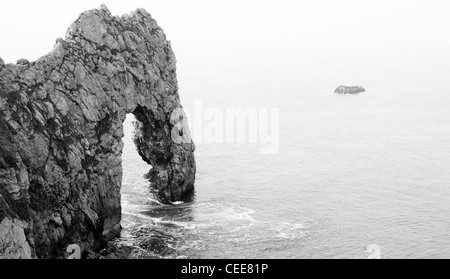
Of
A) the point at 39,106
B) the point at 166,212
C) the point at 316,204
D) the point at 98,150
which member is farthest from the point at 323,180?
the point at 39,106

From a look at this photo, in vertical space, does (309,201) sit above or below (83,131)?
below

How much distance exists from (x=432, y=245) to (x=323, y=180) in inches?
1300

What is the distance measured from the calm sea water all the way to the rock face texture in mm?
7799

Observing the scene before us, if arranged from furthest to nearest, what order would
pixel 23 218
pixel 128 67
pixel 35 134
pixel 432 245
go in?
pixel 128 67 → pixel 432 245 → pixel 35 134 → pixel 23 218

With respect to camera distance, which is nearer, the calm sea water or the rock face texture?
the rock face texture

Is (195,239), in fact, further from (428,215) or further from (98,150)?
(428,215)

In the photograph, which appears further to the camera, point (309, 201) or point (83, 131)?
point (309, 201)

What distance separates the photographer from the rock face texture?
61.2m

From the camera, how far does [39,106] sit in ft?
222

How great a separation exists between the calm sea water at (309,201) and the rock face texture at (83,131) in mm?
7799

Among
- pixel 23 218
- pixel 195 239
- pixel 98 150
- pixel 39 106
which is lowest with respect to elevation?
pixel 195 239

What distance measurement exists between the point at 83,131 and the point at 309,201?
4070 centimetres

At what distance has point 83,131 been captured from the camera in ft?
241

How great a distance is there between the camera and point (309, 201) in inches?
3681
